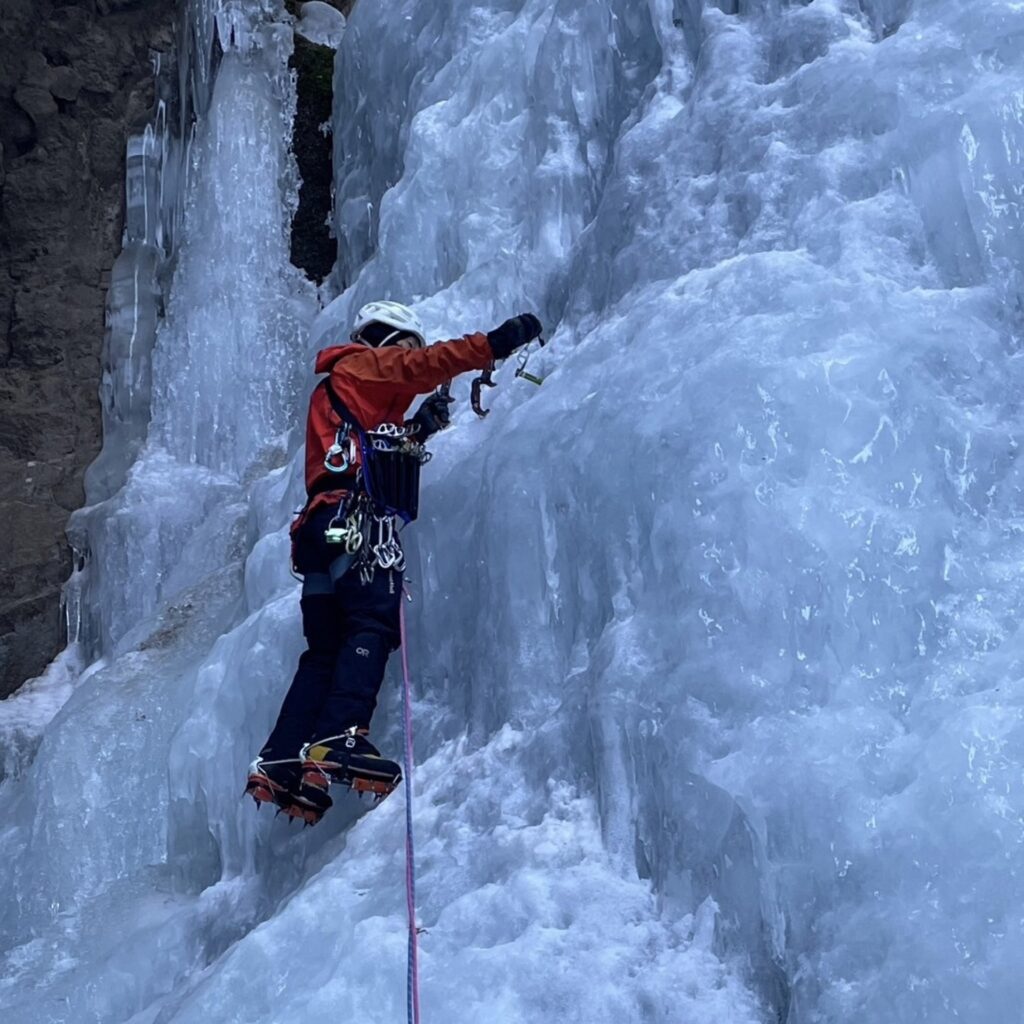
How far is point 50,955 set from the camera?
4.84 m

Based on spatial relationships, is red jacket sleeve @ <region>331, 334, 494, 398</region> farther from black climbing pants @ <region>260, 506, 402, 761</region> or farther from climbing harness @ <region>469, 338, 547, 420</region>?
black climbing pants @ <region>260, 506, 402, 761</region>

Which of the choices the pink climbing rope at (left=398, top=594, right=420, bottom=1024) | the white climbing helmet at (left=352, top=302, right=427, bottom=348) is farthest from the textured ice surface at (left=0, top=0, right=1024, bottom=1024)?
the white climbing helmet at (left=352, top=302, right=427, bottom=348)

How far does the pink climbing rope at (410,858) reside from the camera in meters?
2.97

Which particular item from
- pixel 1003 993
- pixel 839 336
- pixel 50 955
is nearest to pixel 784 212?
pixel 839 336

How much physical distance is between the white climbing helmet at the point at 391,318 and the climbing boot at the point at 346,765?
1.34 meters

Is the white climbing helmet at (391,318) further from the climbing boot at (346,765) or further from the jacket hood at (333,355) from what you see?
the climbing boot at (346,765)

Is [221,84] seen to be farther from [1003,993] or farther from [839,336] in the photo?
[1003,993]

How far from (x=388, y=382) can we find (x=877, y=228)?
1422 mm

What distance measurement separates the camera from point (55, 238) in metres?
8.52

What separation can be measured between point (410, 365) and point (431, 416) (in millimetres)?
204

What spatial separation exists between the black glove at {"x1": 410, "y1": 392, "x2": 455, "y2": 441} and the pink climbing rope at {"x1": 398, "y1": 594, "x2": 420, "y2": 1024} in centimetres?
51

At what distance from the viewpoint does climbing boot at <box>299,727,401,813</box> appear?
3820mm

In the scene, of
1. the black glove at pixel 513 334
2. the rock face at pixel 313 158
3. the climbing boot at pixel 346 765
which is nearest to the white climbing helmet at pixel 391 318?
the black glove at pixel 513 334

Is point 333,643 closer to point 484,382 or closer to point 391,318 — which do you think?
point 484,382
